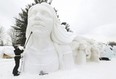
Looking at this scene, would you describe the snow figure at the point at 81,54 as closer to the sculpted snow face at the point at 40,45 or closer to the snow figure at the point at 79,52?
the snow figure at the point at 79,52

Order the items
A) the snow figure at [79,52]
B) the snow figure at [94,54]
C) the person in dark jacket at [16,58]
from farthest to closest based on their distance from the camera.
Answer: the snow figure at [94,54] < the snow figure at [79,52] < the person in dark jacket at [16,58]

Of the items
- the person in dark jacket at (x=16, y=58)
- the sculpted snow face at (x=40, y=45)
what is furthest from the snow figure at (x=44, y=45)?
the person in dark jacket at (x=16, y=58)

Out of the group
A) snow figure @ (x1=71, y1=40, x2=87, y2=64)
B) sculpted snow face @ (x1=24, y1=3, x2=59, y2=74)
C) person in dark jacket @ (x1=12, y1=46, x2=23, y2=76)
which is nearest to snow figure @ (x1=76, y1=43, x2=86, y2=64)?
snow figure @ (x1=71, y1=40, x2=87, y2=64)

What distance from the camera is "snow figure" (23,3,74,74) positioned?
89.8 inches

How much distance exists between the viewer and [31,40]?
2.43 m

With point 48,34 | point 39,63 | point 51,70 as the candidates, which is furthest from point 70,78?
point 48,34

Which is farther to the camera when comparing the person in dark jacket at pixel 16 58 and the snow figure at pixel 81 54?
the snow figure at pixel 81 54

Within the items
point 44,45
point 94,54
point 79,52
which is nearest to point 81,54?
point 79,52

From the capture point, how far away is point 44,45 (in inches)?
93.5

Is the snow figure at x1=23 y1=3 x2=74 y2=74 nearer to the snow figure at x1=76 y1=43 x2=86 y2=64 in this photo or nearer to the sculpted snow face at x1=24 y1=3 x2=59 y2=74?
the sculpted snow face at x1=24 y1=3 x2=59 y2=74

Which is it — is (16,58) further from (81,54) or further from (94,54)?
(94,54)

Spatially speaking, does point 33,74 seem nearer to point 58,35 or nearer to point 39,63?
point 39,63

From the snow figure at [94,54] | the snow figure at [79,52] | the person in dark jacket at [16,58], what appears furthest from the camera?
the snow figure at [94,54]

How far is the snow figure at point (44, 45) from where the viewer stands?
2.28 metres
